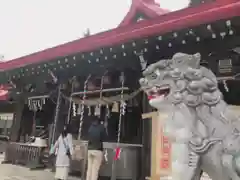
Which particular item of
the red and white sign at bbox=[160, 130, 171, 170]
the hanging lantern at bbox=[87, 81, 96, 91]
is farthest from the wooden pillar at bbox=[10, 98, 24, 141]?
the red and white sign at bbox=[160, 130, 171, 170]

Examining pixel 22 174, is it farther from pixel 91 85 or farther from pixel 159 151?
pixel 159 151

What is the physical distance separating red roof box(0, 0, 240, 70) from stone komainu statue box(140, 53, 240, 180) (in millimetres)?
1148

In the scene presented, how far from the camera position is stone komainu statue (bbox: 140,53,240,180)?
2.83m

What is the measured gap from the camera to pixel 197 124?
118 inches

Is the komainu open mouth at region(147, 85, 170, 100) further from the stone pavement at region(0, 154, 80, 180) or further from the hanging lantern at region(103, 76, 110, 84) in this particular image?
the stone pavement at region(0, 154, 80, 180)

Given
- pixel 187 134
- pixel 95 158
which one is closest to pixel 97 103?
pixel 95 158

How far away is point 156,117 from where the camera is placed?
16.7 feet

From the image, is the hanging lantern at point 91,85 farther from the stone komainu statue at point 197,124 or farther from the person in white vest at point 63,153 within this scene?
the stone komainu statue at point 197,124

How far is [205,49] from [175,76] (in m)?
1.92

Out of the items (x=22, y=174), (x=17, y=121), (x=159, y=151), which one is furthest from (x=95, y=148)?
(x=17, y=121)

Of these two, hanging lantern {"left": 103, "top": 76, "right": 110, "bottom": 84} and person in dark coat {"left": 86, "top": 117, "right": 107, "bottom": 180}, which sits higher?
hanging lantern {"left": 103, "top": 76, "right": 110, "bottom": 84}

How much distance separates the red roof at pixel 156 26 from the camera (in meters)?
3.86

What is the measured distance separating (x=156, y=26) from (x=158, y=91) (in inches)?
65.8

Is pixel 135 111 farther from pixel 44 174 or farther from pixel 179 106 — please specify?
pixel 179 106
